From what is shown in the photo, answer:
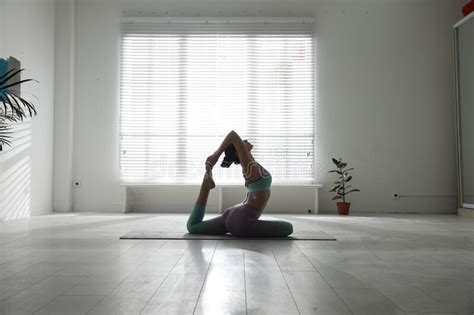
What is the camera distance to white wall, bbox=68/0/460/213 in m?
7.02

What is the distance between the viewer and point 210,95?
23.5 feet

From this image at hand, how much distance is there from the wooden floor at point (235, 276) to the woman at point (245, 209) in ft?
0.71

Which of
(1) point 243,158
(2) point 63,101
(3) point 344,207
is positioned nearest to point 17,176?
(2) point 63,101

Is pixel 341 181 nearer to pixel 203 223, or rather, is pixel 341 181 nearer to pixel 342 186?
pixel 342 186

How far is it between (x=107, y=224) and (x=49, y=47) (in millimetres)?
3360

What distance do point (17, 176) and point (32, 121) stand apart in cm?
85

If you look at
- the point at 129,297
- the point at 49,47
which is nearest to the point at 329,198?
the point at 49,47

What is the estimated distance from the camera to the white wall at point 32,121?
17.8ft

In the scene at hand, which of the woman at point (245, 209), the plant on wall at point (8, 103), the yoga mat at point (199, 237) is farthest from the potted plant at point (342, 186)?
the plant on wall at point (8, 103)

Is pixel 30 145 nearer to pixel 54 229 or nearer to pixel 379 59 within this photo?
pixel 54 229

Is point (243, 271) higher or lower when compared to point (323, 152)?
lower

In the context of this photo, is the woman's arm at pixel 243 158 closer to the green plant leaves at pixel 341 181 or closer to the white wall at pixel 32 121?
the white wall at pixel 32 121

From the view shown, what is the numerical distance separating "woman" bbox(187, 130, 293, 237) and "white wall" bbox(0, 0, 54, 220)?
286 centimetres

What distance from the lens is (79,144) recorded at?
7.11 m
